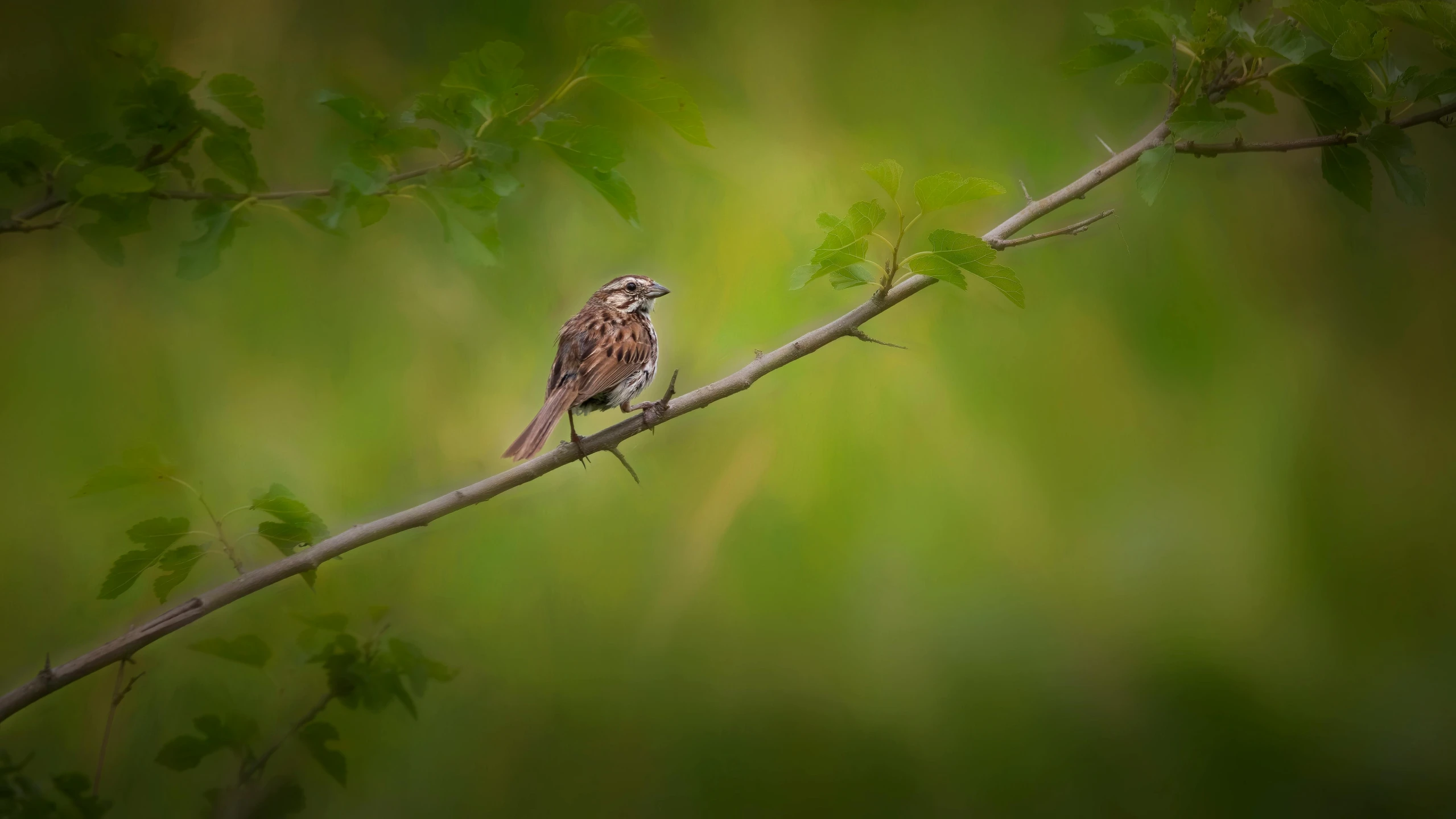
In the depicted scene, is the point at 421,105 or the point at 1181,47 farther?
the point at 1181,47

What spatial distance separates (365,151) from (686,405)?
1.75ft

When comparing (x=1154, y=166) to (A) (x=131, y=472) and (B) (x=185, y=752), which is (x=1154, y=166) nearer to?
(A) (x=131, y=472)

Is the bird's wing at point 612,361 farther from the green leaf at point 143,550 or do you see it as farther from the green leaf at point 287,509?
the green leaf at point 143,550

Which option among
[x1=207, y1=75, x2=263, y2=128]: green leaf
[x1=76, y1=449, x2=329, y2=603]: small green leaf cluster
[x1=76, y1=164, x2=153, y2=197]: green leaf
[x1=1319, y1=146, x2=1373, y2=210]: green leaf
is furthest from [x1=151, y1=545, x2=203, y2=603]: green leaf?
[x1=1319, y1=146, x2=1373, y2=210]: green leaf

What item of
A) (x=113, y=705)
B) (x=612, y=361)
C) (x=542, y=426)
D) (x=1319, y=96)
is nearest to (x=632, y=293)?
(x=612, y=361)

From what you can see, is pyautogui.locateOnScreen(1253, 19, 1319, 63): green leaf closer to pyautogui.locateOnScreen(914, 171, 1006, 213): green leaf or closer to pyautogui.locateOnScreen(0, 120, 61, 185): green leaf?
pyautogui.locateOnScreen(914, 171, 1006, 213): green leaf

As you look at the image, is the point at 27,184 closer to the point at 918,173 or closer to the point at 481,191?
the point at 481,191

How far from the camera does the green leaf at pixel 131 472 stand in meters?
1.22

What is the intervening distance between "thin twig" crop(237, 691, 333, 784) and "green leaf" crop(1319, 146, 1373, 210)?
1795 millimetres

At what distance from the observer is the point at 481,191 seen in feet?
4.03

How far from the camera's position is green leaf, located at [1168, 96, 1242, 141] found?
1.31 metres

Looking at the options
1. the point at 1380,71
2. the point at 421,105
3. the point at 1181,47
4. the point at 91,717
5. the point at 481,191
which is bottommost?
the point at 91,717

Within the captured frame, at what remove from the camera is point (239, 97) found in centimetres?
Answer: 129

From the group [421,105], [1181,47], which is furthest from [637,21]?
[1181,47]
